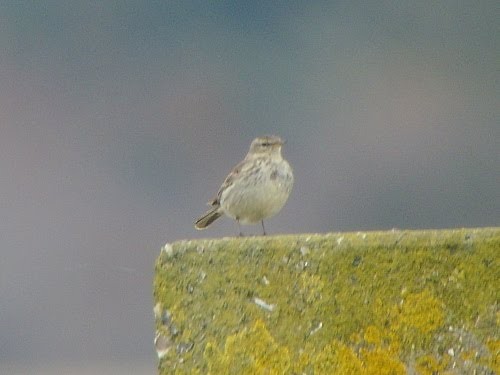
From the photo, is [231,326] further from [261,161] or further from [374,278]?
[261,161]

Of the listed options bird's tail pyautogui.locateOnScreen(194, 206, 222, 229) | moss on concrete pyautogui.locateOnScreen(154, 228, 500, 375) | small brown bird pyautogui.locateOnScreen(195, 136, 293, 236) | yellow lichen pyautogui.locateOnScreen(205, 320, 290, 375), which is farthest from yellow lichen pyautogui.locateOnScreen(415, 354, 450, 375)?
bird's tail pyautogui.locateOnScreen(194, 206, 222, 229)

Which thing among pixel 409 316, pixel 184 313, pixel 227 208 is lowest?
pixel 409 316

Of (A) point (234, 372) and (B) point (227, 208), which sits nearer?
(A) point (234, 372)

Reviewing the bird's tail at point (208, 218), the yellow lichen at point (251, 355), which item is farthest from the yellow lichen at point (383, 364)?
the bird's tail at point (208, 218)

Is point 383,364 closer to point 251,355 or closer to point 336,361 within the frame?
point 336,361

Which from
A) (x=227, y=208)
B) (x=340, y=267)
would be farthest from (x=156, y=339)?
(x=227, y=208)

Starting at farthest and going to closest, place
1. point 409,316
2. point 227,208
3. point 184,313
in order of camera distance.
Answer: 1. point 227,208
2. point 184,313
3. point 409,316

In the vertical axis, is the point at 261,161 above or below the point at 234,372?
above
